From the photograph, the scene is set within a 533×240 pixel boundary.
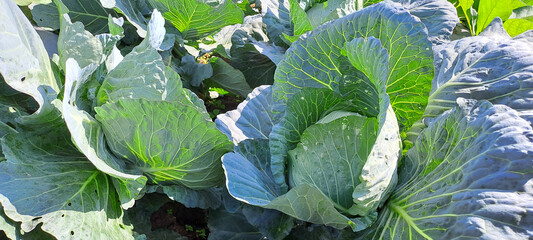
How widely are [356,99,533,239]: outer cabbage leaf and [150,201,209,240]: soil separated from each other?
3.97ft

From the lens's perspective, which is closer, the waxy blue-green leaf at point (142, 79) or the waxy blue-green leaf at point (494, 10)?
the waxy blue-green leaf at point (142, 79)

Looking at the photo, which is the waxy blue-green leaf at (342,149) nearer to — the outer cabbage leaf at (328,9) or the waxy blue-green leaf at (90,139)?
the waxy blue-green leaf at (90,139)

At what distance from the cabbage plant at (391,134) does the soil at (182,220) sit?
79 cm

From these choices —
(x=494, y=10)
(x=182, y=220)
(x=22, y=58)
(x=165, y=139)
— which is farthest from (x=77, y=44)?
(x=494, y=10)

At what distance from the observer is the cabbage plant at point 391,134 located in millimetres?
1433

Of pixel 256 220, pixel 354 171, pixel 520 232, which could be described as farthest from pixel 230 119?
pixel 520 232

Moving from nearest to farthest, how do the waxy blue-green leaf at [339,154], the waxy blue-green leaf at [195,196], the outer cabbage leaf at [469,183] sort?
the outer cabbage leaf at [469,183]
the waxy blue-green leaf at [339,154]
the waxy blue-green leaf at [195,196]

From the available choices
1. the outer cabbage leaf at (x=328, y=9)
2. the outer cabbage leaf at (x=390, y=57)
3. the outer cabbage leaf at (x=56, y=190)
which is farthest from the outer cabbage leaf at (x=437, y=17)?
the outer cabbage leaf at (x=56, y=190)

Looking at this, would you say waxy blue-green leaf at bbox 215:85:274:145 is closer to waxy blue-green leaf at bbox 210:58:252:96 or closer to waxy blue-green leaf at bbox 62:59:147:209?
waxy blue-green leaf at bbox 62:59:147:209

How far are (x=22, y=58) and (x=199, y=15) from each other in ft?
4.82

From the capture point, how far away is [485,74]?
1925 mm

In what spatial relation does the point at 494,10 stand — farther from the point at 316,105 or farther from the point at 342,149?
the point at 342,149

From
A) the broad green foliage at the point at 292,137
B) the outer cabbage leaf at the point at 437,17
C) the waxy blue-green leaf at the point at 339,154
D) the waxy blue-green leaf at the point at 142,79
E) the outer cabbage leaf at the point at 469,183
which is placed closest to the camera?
the outer cabbage leaf at the point at 469,183

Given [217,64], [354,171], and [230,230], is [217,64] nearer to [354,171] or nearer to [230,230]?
[230,230]
